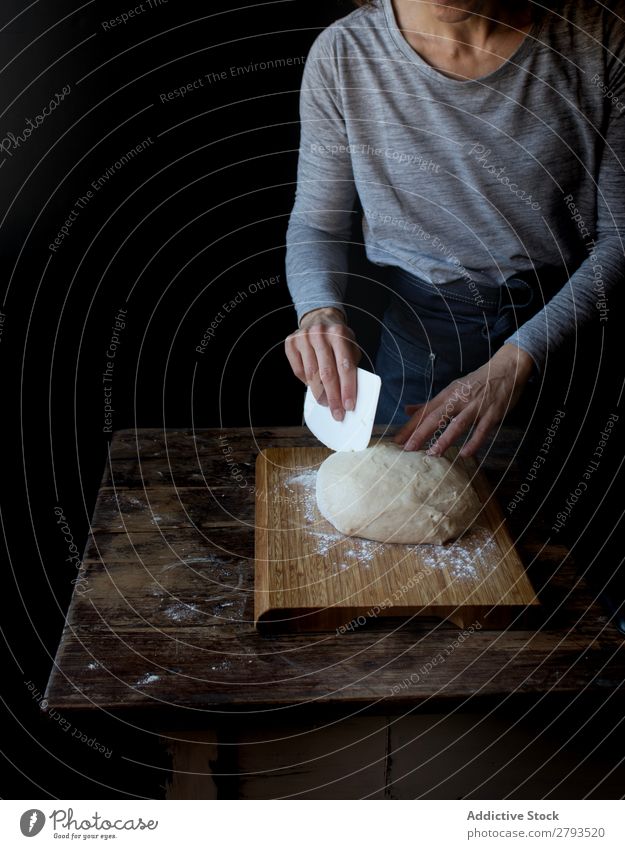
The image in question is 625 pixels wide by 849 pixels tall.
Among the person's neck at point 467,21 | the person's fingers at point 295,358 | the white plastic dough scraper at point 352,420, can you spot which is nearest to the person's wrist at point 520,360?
the white plastic dough scraper at point 352,420

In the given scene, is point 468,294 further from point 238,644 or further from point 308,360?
point 238,644

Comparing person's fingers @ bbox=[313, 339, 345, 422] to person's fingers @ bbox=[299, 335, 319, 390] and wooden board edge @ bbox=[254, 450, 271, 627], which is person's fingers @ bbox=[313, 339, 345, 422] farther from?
wooden board edge @ bbox=[254, 450, 271, 627]

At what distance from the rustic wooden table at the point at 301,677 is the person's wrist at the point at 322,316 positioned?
325 millimetres

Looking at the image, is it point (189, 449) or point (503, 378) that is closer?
point (503, 378)

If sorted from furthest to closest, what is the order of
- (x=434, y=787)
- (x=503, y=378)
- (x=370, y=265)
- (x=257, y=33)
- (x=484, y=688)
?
(x=370, y=265), (x=257, y=33), (x=503, y=378), (x=434, y=787), (x=484, y=688)

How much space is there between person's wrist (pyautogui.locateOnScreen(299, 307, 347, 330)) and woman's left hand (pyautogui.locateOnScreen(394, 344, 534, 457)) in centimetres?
22

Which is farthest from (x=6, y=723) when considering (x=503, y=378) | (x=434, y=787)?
(x=503, y=378)

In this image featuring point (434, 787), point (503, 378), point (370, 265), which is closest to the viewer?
point (434, 787)

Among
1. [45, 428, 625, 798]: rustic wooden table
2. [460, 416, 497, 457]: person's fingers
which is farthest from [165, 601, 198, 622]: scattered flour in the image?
[460, 416, 497, 457]: person's fingers

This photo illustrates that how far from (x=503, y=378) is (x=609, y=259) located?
28cm

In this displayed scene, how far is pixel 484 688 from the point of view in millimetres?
896
